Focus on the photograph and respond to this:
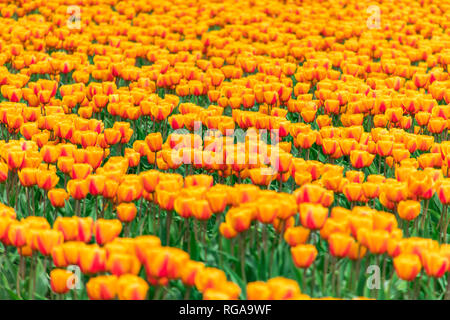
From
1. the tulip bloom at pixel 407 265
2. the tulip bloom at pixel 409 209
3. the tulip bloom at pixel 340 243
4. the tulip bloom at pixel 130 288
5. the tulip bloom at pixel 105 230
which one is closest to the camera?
the tulip bloom at pixel 130 288

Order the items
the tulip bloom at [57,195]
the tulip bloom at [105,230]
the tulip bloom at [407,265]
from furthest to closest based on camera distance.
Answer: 1. the tulip bloom at [57,195]
2. the tulip bloom at [105,230]
3. the tulip bloom at [407,265]

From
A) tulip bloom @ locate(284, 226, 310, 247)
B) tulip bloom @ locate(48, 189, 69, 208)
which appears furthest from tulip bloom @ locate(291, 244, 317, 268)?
tulip bloom @ locate(48, 189, 69, 208)

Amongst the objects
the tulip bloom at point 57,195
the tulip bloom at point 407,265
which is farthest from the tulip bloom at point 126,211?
the tulip bloom at point 407,265

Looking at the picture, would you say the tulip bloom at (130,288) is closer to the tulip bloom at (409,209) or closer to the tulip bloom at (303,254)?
the tulip bloom at (303,254)

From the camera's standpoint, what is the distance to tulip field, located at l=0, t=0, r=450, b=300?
2.90 metres

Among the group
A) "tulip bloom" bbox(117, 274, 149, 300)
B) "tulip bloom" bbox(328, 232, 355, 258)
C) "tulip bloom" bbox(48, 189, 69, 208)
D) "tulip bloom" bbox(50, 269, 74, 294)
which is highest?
"tulip bloom" bbox(48, 189, 69, 208)

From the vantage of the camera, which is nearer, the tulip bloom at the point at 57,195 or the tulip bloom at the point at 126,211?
the tulip bloom at the point at 126,211

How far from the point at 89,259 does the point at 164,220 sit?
1.26m

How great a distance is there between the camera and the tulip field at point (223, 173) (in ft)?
9.51

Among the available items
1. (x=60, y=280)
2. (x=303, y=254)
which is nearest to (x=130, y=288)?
(x=60, y=280)

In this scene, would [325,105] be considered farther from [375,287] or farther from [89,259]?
[89,259]

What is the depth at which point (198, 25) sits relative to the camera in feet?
29.6

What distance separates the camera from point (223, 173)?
3957 mm

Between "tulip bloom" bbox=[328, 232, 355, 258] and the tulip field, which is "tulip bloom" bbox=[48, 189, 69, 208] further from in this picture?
"tulip bloom" bbox=[328, 232, 355, 258]
